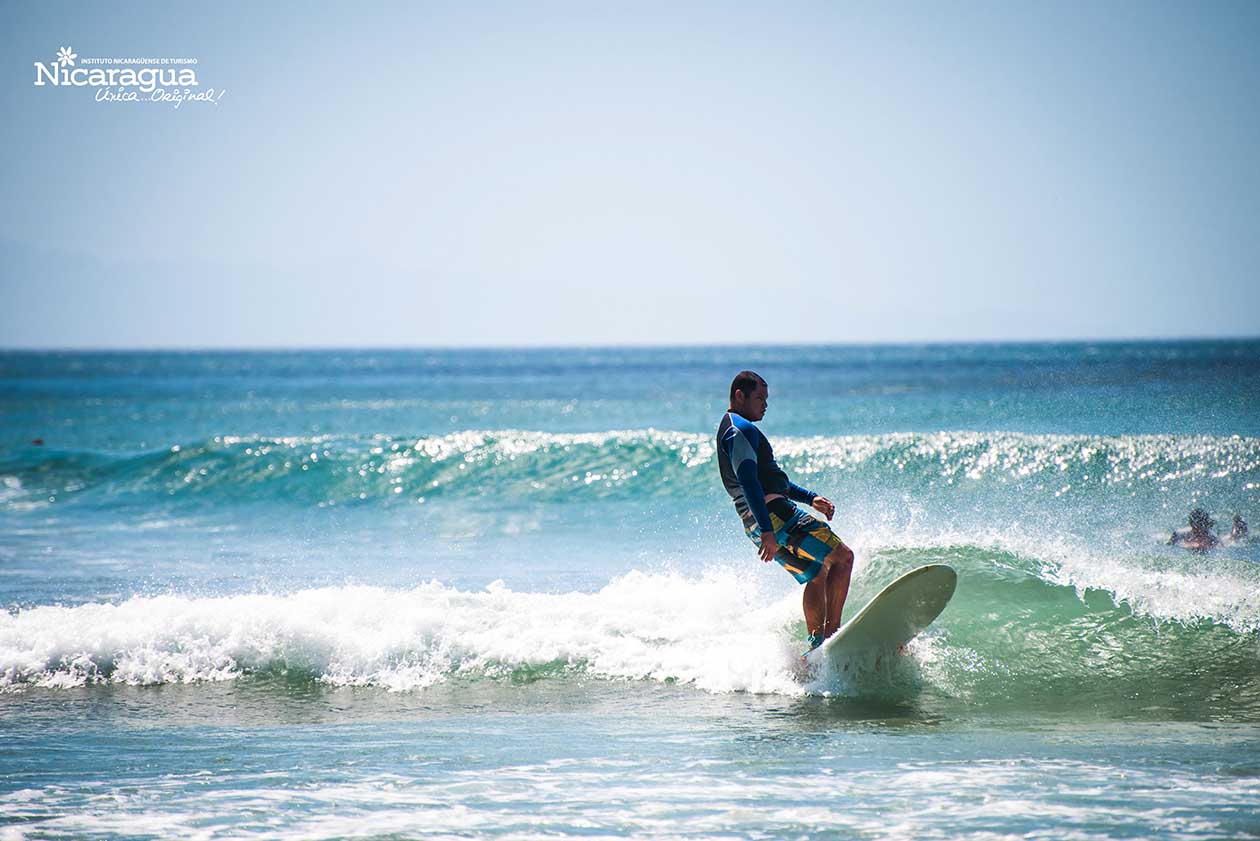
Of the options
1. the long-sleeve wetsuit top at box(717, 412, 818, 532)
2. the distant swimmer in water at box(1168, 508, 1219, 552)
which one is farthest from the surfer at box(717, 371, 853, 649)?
the distant swimmer in water at box(1168, 508, 1219, 552)

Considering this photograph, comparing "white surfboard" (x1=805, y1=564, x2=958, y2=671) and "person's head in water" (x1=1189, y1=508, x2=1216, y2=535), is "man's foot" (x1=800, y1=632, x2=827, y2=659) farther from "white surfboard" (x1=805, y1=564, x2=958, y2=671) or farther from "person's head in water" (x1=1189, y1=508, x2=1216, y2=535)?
"person's head in water" (x1=1189, y1=508, x2=1216, y2=535)

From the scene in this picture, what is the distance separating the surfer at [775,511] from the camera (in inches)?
254

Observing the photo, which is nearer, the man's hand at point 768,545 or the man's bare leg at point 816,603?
the man's hand at point 768,545

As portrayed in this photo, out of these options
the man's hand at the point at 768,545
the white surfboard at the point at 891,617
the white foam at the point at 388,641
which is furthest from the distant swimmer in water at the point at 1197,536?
the man's hand at the point at 768,545

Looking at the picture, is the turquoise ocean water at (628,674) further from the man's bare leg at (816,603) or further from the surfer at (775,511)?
the surfer at (775,511)

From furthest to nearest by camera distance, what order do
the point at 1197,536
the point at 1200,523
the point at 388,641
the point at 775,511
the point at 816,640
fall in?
the point at 1200,523 → the point at 1197,536 → the point at 388,641 → the point at 816,640 → the point at 775,511

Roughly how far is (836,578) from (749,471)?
90 centimetres

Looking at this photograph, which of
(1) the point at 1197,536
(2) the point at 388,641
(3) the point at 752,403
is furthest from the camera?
(1) the point at 1197,536

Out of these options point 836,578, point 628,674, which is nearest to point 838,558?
point 836,578

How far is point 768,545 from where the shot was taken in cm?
634

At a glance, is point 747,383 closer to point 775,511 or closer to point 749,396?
point 749,396

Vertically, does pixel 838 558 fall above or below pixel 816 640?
above

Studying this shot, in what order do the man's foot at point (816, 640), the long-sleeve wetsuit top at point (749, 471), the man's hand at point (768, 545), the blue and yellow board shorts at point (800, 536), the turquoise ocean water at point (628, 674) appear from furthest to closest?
the man's foot at point (816, 640) → the blue and yellow board shorts at point (800, 536) → the long-sleeve wetsuit top at point (749, 471) → the man's hand at point (768, 545) → the turquoise ocean water at point (628, 674)

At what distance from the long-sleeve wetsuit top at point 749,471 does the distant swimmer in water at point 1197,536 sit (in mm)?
6242
